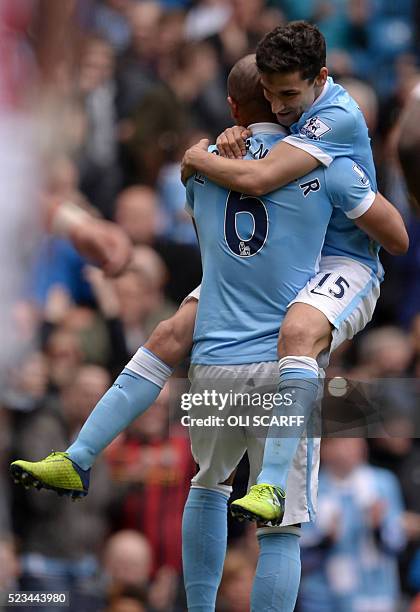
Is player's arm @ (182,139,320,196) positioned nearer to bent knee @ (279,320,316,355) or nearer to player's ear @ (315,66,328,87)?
player's ear @ (315,66,328,87)

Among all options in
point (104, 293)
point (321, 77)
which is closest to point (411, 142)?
point (321, 77)

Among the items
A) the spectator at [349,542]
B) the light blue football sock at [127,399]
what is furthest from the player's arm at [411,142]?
the spectator at [349,542]

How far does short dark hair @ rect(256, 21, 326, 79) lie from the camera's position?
4.95 m

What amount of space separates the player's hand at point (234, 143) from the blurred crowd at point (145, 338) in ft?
6.44

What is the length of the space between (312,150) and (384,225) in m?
0.38

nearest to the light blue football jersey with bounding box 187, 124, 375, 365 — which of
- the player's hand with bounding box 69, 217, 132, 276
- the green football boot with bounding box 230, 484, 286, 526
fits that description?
the green football boot with bounding box 230, 484, 286, 526

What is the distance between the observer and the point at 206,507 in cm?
540

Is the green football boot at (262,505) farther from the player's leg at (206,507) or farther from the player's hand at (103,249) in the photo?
the player's hand at (103,249)

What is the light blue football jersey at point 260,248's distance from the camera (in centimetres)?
513

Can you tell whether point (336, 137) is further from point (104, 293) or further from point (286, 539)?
point (104, 293)

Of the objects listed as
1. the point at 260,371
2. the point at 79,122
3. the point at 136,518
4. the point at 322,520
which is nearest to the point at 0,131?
the point at 79,122

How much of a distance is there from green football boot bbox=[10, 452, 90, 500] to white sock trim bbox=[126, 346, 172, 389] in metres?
0.42

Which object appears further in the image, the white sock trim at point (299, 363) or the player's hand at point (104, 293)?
the player's hand at point (104, 293)

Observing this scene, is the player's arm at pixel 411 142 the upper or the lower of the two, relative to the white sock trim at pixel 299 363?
upper
